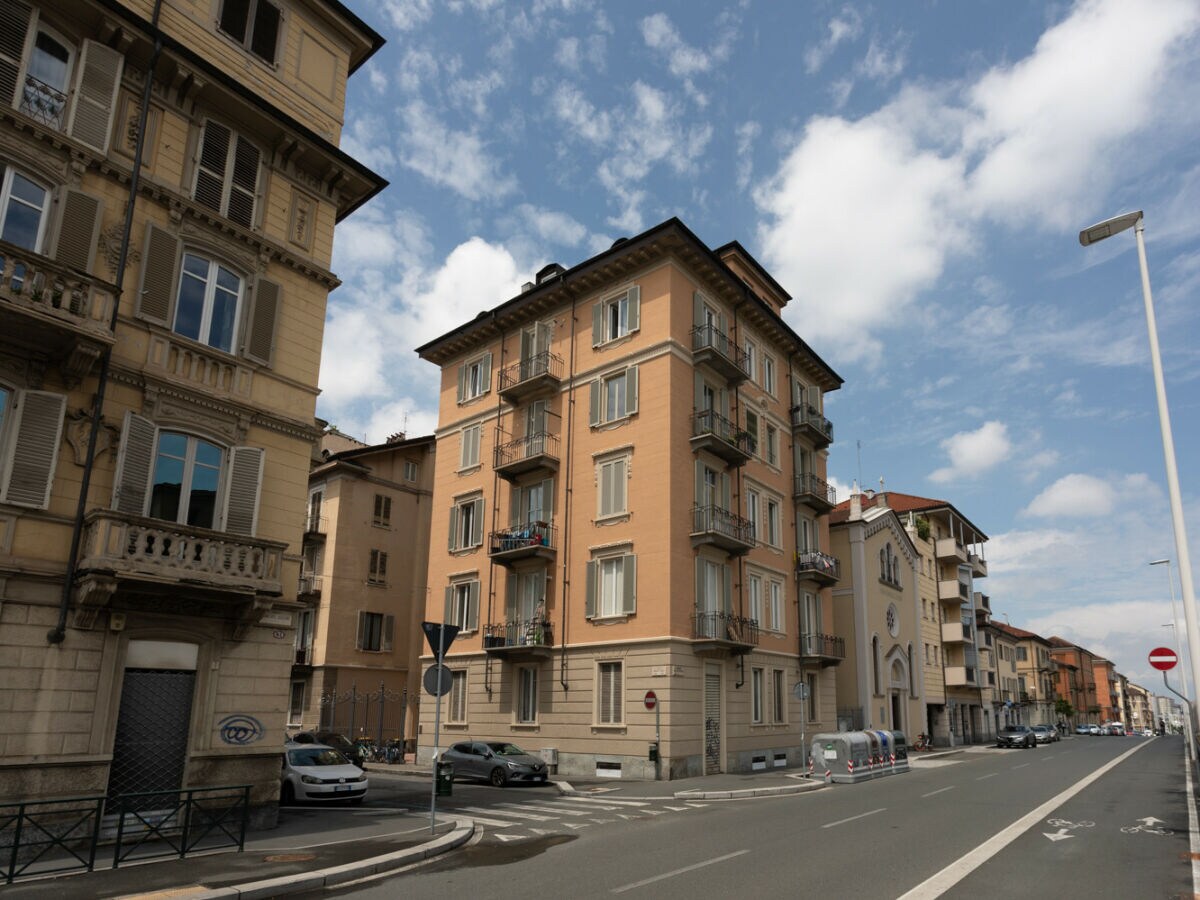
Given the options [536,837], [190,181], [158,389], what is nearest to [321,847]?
[536,837]

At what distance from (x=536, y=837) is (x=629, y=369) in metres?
18.4

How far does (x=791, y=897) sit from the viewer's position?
9.08 metres

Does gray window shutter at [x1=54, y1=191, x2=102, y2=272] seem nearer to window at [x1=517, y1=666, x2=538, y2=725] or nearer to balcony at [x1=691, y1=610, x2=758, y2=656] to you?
balcony at [x1=691, y1=610, x2=758, y2=656]

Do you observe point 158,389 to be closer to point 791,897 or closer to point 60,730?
point 60,730

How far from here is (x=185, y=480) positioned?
14945 mm

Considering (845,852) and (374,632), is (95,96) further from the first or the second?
(374,632)

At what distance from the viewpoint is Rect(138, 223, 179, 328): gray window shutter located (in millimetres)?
14586

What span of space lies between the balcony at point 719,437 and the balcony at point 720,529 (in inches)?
84.2

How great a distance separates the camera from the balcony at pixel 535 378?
31688 mm

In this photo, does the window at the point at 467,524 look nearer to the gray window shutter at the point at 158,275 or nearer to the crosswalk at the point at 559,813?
the crosswalk at the point at 559,813

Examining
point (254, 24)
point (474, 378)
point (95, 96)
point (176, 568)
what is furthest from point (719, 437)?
point (95, 96)

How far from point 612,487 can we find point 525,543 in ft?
13.9

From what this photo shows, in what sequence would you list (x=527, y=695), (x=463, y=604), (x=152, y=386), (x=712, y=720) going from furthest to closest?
1. (x=463, y=604)
2. (x=527, y=695)
3. (x=712, y=720)
4. (x=152, y=386)

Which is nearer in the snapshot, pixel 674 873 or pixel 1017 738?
pixel 674 873
